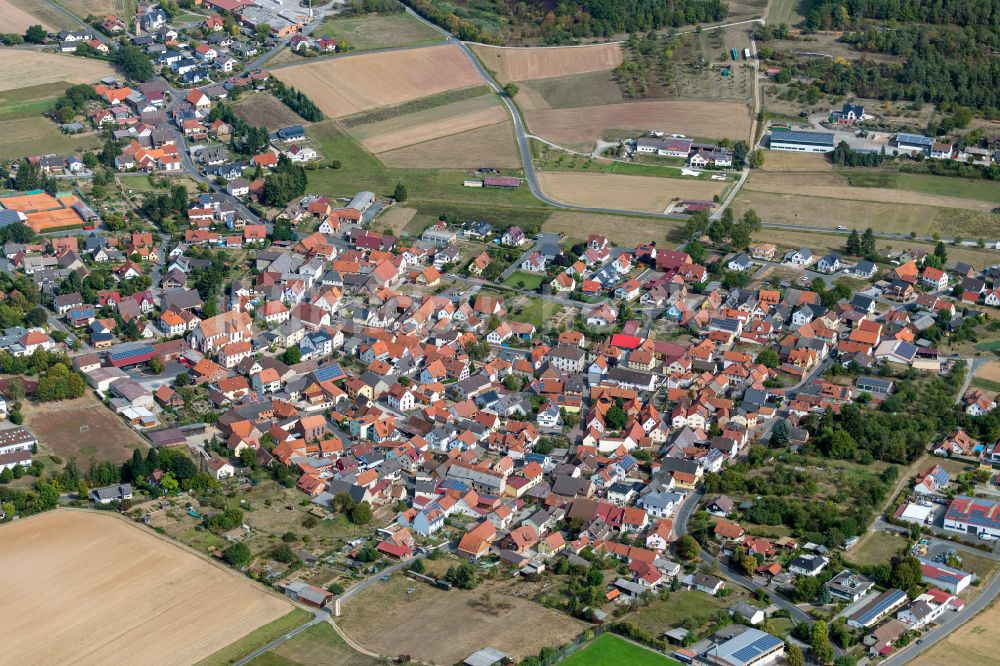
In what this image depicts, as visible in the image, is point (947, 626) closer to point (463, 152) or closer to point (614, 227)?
point (614, 227)

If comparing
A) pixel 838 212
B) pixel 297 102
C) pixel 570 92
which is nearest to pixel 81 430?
pixel 297 102

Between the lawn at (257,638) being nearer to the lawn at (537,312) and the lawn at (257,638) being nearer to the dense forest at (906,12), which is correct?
the lawn at (537,312)

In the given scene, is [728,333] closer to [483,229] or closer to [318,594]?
[483,229]

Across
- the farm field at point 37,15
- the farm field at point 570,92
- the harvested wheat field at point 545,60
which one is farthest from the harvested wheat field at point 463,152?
the farm field at point 37,15

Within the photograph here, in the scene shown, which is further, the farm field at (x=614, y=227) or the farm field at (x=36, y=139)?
the farm field at (x=36, y=139)

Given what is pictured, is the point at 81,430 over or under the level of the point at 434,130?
under
